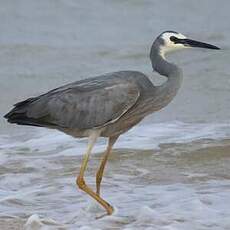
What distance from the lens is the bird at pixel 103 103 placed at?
7027mm

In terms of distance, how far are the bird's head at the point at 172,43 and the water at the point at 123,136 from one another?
4.08 ft

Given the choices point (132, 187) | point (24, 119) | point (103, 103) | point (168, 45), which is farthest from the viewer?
point (132, 187)

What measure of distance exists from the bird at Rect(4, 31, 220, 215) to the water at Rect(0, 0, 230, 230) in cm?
50

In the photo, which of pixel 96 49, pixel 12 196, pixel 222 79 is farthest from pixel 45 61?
pixel 12 196

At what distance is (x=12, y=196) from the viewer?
7.36 meters

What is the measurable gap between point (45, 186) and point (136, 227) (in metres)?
1.54

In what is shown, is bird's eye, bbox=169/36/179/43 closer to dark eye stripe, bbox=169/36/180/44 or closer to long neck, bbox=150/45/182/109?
dark eye stripe, bbox=169/36/180/44

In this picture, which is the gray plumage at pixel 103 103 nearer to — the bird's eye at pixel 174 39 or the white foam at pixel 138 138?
the bird's eye at pixel 174 39

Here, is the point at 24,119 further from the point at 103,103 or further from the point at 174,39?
the point at 174,39

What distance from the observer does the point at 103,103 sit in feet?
23.1

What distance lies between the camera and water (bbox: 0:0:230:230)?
691cm

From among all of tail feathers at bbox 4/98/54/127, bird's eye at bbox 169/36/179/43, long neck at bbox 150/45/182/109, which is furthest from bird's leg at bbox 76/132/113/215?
bird's eye at bbox 169/36/179/43

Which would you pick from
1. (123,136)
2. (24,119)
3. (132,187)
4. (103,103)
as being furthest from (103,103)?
(123,136)

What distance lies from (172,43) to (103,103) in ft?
2.72
